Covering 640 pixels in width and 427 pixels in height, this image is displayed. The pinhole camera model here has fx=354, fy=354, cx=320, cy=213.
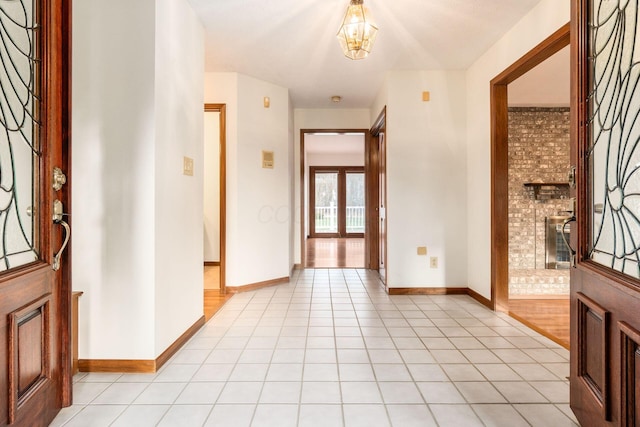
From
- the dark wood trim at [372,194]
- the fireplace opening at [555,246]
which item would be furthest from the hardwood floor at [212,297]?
the fireplace opening at [555,246]

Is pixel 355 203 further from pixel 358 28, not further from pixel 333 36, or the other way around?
pixel 358 28

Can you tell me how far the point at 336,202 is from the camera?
10.9m

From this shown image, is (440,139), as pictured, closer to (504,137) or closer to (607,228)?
(504,137)

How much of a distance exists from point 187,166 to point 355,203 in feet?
28.2

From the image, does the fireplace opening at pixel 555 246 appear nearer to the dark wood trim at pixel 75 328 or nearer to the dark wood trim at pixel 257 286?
the dark wood trim at pixel 257 286

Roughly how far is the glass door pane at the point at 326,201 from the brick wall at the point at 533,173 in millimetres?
6374

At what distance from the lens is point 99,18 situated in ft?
6.91

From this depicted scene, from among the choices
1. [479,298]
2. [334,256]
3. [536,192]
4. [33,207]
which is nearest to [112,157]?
[33,207]

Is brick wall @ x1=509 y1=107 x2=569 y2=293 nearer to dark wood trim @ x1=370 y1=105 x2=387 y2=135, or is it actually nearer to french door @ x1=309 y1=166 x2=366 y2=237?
dark wood trim @ x1=370 y1=105 x2=387 y2=135

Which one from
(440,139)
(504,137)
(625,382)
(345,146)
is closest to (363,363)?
(625,382)

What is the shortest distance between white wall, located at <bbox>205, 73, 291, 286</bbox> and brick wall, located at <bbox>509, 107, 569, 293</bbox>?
Result: 10.4 feet

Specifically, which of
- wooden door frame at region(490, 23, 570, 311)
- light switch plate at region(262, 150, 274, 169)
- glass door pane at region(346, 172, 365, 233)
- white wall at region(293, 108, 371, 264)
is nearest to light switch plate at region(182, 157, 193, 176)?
light switch plate at region(262, 150, 274, 169)

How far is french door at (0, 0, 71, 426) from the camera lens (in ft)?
3.91

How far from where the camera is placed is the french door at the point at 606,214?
3.88 feet
